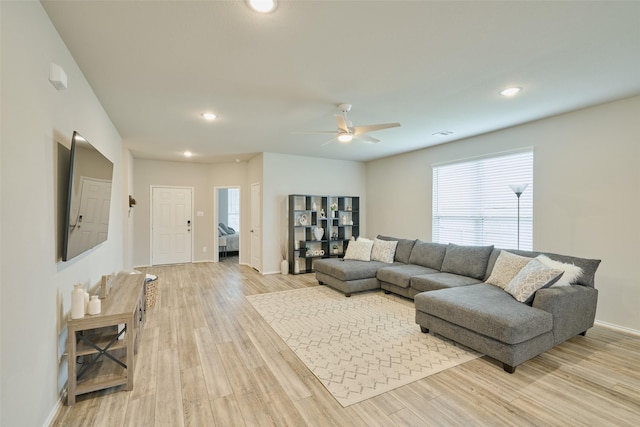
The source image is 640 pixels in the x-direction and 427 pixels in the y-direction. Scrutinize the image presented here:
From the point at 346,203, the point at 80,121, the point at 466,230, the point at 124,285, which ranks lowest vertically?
the point at 124,285

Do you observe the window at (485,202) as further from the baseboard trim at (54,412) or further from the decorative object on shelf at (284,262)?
the baseboard trim at (54,412)

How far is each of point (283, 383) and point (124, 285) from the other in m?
1.92

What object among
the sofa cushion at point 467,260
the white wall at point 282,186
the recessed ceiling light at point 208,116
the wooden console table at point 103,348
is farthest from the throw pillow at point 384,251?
the wooden console table at point 103,348

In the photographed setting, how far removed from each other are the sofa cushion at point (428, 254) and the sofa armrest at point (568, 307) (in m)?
1.81

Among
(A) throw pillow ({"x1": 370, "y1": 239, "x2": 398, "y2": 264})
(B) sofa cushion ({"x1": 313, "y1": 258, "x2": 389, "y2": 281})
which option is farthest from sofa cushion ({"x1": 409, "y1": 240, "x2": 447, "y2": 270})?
(B) sofa cushion ({"x1": 313, "y1": 258, "x2": 389, "y2": 281})

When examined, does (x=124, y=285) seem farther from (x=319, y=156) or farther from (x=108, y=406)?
(x=319, y=156)

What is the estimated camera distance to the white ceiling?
1.83 m

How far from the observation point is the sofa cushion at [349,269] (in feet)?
15.0

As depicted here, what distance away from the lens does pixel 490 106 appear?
350 centimetres

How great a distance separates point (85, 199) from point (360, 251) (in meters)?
4.05

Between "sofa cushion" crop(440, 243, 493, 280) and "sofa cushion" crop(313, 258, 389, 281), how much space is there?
40.9 inches

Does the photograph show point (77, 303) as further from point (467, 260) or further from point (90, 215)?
point (467, 260)

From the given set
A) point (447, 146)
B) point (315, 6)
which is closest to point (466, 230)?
point (447, 146)

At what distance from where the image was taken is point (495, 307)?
2.70 metres
